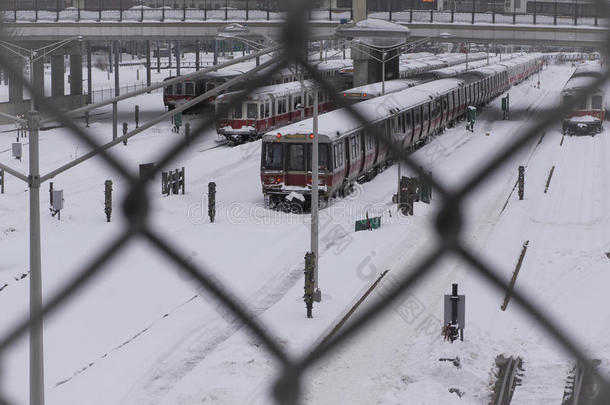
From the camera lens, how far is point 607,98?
1410mm

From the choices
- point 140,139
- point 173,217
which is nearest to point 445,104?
point 173,217

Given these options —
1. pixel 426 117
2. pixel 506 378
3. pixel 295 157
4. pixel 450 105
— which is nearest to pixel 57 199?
pixel 295 157

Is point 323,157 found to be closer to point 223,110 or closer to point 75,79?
point 75,79

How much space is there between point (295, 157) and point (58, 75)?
15033 millimetres

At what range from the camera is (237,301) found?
5.35 ft

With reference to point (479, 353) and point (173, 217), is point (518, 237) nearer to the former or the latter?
point (479, 353)

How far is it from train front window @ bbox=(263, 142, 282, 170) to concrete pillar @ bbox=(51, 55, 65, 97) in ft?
40.4

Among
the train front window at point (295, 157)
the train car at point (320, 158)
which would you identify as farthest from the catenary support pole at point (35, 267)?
the train front window at point (295, 157)

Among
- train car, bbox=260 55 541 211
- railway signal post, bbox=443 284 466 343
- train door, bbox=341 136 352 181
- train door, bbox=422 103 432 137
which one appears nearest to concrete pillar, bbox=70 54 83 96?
train door, bbox=422 103 432 137

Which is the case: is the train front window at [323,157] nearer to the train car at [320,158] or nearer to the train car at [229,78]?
the train car at [320,158]

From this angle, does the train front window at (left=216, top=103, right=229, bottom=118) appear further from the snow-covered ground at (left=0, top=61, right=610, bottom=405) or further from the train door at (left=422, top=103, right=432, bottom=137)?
the train door at (left=422, top=103, right=432, bottom=137)

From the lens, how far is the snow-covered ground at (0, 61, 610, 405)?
38.7 ft

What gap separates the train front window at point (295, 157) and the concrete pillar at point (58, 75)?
1293 cm

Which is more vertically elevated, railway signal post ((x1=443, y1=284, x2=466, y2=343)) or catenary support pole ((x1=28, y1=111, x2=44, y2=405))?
catenary support pole ((x1=28, y1=111, x2=44, y2=405))
